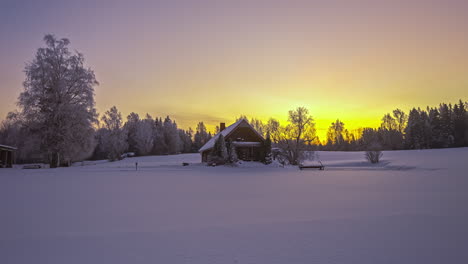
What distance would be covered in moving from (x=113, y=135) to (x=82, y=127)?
38251 mm

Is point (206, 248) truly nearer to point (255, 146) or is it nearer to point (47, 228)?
point (47, 228)

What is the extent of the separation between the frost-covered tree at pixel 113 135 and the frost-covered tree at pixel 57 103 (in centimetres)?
3444

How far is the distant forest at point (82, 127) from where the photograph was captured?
2639 centimetres

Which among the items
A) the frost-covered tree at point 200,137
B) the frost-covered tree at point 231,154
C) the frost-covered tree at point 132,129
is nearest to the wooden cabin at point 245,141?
the frost-covered tree at point 231,154

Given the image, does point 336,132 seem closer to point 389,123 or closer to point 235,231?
point 389,123

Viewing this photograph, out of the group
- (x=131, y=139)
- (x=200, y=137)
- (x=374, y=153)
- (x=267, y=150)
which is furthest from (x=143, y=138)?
(x=374, y=153)

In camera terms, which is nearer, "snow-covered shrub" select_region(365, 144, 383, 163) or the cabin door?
the cabin door

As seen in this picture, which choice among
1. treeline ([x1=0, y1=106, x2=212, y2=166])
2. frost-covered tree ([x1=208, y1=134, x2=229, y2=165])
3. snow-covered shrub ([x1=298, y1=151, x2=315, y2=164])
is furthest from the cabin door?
treeline ([x1=0, y1=106, x2=212, y2=166])

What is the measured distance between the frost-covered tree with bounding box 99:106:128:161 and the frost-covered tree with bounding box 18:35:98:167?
34.4 m

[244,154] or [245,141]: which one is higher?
[245,141]

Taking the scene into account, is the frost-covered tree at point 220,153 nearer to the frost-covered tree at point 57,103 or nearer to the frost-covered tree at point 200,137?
the frost-covered tree at point 57,103

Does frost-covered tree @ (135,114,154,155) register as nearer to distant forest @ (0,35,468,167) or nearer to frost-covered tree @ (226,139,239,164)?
distant forest @ (0,35,468,167)

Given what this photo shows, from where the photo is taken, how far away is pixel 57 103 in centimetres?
2678

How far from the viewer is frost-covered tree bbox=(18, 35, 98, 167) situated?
26266 mm
